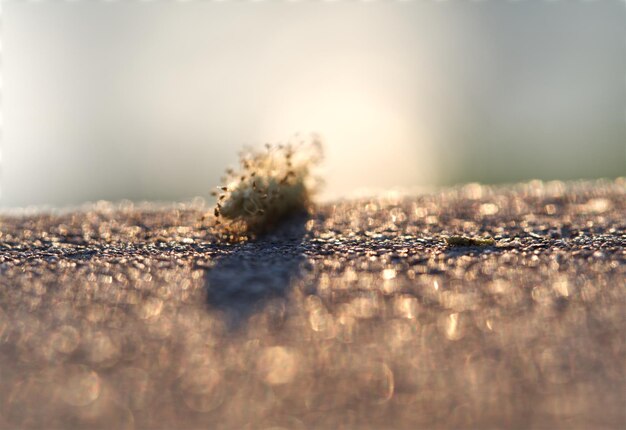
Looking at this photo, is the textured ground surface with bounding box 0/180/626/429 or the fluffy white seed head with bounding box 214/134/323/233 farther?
the fluffy white seed head with bounding box 214/134/323/233

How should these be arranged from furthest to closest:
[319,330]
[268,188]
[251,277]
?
[268,188] → [251,277] → [319,330]

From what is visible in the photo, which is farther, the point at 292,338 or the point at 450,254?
the point at 450,254

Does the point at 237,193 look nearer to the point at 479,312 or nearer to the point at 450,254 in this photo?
the point at 450,254

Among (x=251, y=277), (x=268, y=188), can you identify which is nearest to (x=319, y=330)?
(x=251, y=277)

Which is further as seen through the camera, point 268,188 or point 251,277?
point 268,188

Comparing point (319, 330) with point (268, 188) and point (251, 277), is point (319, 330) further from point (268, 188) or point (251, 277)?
point (268, 188)

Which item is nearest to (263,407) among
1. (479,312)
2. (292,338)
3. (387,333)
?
(292,338)

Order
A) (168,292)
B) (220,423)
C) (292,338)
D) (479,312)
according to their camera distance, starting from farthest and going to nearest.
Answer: (168,292)
(479,312)
(292,338)
(220,423)
